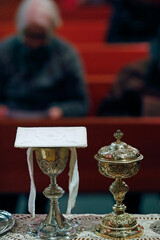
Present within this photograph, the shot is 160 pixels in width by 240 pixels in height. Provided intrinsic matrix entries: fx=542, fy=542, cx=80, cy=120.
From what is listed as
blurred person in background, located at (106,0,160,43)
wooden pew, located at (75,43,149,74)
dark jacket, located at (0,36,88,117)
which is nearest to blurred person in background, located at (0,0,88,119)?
dark jacket, located at (0,36,88,117)

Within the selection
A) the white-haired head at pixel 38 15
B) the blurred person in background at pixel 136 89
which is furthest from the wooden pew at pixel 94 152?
the white-haired head at pixel 38 15

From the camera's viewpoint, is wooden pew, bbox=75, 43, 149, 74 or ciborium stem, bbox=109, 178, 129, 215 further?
wooden pew, bbox=75, 43, 149, 74

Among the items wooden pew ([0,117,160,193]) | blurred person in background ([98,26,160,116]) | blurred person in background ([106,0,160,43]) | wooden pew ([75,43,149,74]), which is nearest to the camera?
wooden pew ([0,117,160,193])

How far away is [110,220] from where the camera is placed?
1.39m

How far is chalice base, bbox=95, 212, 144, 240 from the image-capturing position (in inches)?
53.4

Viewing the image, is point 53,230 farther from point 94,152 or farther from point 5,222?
point 94,152

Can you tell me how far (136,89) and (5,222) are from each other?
2.41 m

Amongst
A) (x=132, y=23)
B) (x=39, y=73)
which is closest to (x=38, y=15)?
(x=39, y=73)

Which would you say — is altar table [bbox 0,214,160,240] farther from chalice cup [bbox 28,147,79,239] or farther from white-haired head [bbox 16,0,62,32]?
white-haired head [bbox 16,0,62,32]

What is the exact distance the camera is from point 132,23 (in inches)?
204

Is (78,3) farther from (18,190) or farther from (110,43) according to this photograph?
(18,190)

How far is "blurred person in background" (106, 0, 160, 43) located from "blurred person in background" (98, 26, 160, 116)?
1.18 meters

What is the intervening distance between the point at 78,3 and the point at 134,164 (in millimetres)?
7286

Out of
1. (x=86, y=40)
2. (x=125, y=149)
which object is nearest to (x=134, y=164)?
(x=125, y=149)
